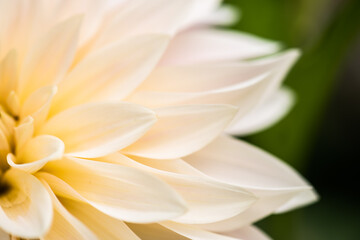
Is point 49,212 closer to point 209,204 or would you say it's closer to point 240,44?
point 209,204

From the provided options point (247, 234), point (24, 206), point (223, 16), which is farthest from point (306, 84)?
point (24, 206)

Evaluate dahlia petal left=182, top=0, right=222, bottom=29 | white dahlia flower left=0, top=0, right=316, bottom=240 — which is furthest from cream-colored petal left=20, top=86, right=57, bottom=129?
dahlia petal left=182, top=0, right=222, bottom=29

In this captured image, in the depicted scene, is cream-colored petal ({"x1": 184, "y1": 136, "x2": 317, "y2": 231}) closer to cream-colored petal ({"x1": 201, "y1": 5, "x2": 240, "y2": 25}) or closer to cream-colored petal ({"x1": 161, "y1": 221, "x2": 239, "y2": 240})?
cream-colored petal ({"x1": 161, "y1": 221, "x2": 239, "y2": 240})

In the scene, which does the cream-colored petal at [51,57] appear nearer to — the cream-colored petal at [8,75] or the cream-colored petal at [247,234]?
the cream-colored petal at [8,75]

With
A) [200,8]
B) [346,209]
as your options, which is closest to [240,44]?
[200,8]

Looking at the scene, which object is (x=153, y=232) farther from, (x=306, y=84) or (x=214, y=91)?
(x=306, y=84)
